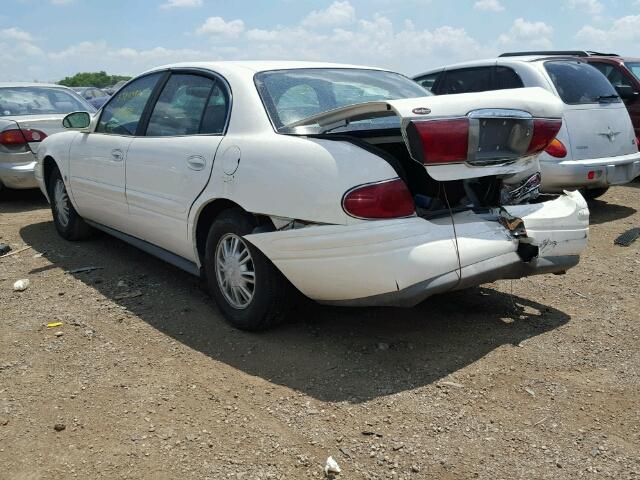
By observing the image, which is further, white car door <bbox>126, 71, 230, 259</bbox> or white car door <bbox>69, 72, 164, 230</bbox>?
white car door <bbox>69, 72, 164, 230</bbox>

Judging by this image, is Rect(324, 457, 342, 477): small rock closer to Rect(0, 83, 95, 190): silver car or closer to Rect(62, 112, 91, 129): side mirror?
Rect(62, 112, 91, 129): side mirror

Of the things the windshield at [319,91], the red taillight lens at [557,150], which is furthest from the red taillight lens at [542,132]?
the red taillight lens at [557,150]

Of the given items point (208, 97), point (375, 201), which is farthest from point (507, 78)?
point (375, 201)

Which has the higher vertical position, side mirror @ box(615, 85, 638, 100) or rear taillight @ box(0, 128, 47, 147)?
rear taillight @ box(0, 128, 47, 147)

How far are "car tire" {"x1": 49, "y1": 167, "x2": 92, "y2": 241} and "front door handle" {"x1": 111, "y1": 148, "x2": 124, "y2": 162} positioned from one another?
1.18 meters

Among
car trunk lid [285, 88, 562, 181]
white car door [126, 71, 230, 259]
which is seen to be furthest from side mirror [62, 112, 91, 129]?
car trunk lid [285, 88, 562, 181]

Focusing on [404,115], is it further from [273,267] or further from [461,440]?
[461,440]

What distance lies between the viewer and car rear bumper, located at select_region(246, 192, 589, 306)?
309 cm

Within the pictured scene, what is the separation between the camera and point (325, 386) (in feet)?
10.4

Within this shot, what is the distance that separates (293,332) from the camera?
3781 millimetres

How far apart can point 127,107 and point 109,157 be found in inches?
16.9

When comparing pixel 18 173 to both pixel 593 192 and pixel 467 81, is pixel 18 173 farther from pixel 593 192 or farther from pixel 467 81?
pixel 593 192

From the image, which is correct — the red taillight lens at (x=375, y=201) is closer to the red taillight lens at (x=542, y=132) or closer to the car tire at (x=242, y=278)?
the car tire at (x=242, y=278)

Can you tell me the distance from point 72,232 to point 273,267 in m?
3.16
